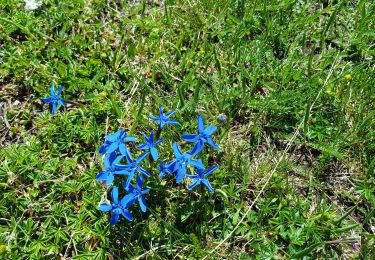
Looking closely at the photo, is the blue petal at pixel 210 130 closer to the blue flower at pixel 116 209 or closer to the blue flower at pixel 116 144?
the blue flower at pixel 116 144

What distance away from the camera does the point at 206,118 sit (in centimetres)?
327

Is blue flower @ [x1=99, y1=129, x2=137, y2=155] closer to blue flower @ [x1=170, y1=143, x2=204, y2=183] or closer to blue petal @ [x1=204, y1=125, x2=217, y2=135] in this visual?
blue flower @ [x1=170, y1=143, x2=204, y2=183]

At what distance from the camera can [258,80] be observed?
134 inches

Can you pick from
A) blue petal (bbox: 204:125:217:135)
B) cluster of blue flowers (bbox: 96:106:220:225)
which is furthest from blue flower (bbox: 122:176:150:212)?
blue petal (bbox: 204:125:217:135)

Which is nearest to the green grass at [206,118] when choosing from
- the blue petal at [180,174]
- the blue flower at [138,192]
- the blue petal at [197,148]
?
the blue flower at [138,192]

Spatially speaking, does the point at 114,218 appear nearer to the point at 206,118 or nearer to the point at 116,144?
the point at 116,144

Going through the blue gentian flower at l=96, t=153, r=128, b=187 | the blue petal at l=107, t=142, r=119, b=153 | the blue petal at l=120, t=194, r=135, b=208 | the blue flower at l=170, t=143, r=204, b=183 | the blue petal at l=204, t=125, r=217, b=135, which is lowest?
the blue petal at l=120, t=194, r=135, b=208

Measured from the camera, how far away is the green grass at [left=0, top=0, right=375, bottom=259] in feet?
9.37

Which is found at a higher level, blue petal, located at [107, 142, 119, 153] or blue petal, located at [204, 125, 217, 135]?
blue petal, located at [204, 125, 217, 135]

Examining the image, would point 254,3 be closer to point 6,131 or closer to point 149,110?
point 149,110

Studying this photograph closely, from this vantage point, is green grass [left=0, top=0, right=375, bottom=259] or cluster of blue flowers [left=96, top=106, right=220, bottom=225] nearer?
cluster of blue flowers [left=96, top=106, right=220, bottom=225]

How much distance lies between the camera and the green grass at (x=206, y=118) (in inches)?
112

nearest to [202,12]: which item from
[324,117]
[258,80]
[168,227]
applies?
[258,80]

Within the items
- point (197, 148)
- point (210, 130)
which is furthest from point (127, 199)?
point (210, 130)
